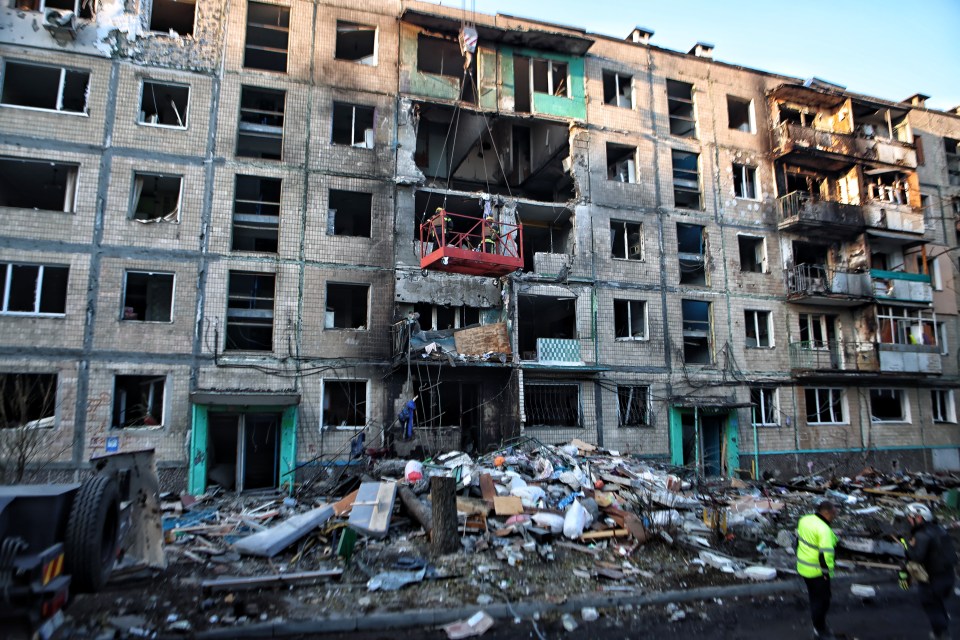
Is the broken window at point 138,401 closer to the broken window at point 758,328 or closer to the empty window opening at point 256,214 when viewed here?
the empty window opening at point 256,214

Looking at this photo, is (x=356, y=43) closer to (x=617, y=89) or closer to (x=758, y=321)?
(x=617, y=89)

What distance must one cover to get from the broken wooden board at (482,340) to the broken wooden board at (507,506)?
21.2ft

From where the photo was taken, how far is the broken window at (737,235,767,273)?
2184 cm

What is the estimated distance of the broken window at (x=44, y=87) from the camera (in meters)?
15.3

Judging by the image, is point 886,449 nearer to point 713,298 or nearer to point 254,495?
point 713,298

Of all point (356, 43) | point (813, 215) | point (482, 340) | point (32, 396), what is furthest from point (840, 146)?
point (32, 396)

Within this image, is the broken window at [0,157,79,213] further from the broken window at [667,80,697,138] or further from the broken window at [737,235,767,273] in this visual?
the broken window at [737,235,767,273]

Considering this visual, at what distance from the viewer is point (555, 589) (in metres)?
8.03

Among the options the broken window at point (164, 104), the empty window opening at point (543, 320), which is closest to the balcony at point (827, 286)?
the empty window opening at point (543, 320)

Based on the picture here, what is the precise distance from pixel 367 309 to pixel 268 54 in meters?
8.92

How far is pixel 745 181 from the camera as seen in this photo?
2228cm

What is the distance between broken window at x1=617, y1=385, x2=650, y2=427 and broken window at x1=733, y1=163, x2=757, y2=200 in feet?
29.5

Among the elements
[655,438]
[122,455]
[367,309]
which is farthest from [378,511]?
[655,438]

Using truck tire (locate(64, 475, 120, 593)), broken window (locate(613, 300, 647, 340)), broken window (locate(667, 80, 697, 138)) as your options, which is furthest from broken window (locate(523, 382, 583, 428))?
truck tire (locate(64, 475, 120, 593))
